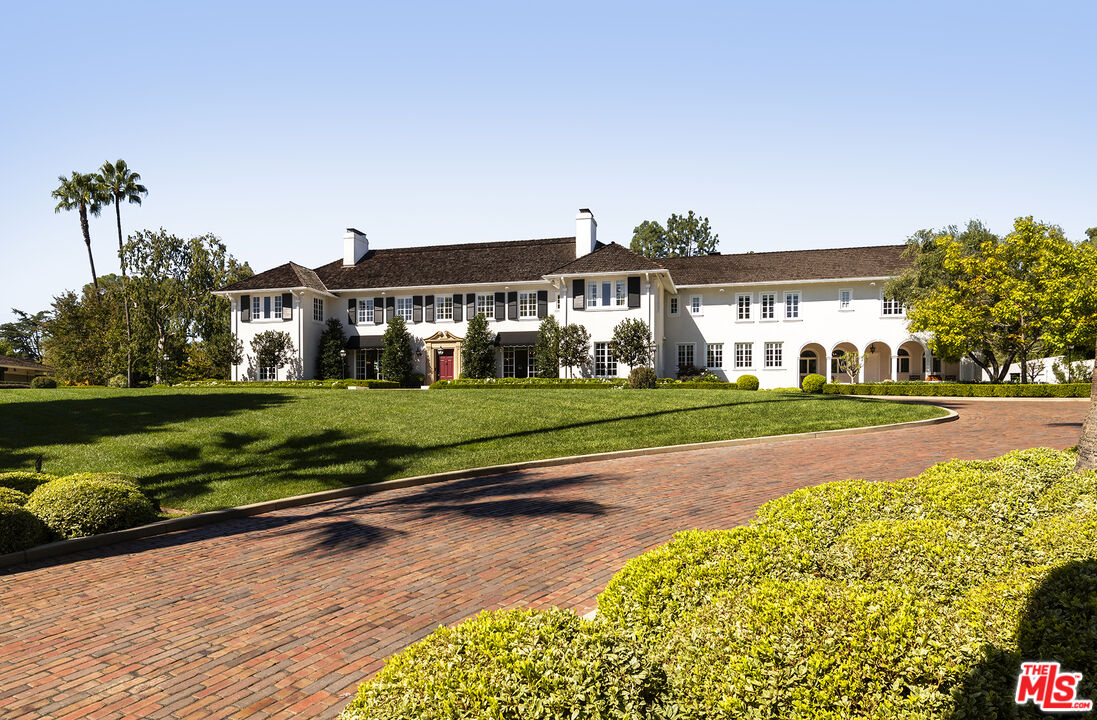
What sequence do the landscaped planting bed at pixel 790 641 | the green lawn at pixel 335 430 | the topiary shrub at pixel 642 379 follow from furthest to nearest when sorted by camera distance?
1. the topiary shrub at pixel 642 379
2. the green lawn at pixel 335 430
3. the landscaped planting bed at pixel 790 641

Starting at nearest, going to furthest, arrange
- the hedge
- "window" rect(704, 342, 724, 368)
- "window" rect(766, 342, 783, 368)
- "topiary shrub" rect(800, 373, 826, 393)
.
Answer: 1. the hedge
2. "topiary shrub" rect(800, 373, 826, 393)
3. "window" rect(766, 342, 783, 368)
4. "window" rect(704, 342, 724, 368)

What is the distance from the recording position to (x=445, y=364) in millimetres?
41281

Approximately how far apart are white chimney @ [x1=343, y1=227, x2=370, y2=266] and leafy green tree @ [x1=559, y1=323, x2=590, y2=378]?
18608 mm

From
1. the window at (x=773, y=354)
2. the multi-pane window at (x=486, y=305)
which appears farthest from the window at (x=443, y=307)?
the window at (x=773, y=354)

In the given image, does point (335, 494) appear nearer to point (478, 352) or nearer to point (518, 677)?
point (518, 677)

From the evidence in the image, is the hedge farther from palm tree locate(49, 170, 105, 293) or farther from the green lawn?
palm tree locate(49, 170, 105, 293)

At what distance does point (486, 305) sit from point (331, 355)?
35.5 ft

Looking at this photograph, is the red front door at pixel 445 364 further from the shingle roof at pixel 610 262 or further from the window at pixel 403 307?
the shingle roof at pixel 610 262

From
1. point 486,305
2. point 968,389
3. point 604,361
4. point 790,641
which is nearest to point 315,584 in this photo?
point 790,641

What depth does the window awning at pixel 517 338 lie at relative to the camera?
129 ft

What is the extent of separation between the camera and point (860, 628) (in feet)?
9.95

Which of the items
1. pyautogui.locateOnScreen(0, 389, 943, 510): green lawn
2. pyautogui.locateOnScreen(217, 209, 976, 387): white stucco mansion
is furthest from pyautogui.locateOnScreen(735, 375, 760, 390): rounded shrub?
pyautogui.locateOnScreen(0, 389, 943, 510): green lawn

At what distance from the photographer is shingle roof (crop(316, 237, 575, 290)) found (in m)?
41.5

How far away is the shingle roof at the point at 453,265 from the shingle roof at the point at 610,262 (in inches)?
98.1
